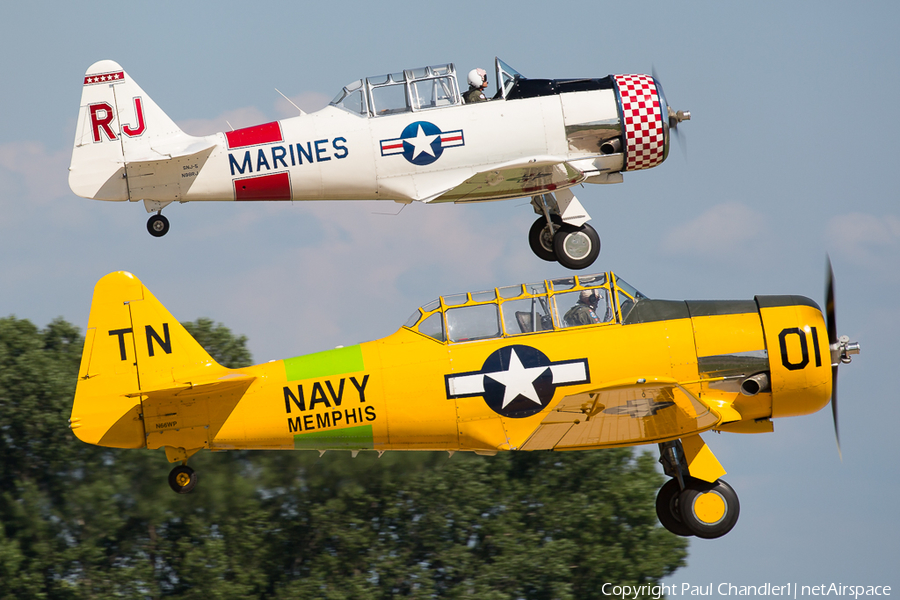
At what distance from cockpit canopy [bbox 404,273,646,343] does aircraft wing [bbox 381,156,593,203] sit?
1.74 m

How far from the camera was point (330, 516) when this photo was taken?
92.3 feet

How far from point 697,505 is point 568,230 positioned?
3653 millimetres

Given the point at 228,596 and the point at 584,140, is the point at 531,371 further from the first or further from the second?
the point at 228,596

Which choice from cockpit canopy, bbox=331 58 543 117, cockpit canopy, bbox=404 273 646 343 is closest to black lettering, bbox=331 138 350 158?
cockpit canopy, bbox=331 58 543 117

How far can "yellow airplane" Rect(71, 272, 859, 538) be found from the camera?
13312 mm

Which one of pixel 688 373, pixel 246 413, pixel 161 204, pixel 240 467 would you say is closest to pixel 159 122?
pixel 161 204

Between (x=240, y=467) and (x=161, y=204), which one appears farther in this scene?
(x=240, y=467)

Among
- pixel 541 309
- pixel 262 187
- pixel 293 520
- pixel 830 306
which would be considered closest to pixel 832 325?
pixel 830 306

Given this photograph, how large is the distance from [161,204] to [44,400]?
54.9 ft

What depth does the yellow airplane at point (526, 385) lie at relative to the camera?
43.7 ft

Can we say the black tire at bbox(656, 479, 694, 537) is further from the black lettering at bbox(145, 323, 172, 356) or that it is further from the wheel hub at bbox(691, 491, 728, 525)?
the black lettering at bbox(145, 323, 172, 356)

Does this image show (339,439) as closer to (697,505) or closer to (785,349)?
(697,505)

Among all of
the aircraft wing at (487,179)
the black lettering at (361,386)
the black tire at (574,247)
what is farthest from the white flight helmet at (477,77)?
the black lettering at (361,386)

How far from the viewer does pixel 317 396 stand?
13.7m
